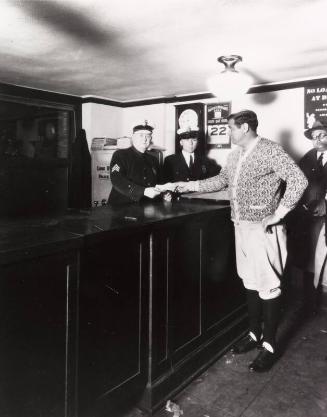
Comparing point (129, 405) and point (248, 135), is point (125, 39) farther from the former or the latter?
point (129, 405)

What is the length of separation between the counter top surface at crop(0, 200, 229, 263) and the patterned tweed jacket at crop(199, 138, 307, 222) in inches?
9.4

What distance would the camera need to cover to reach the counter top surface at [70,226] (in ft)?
5.11

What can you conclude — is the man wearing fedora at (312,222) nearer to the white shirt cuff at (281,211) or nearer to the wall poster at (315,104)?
the wall poster at (315,104)

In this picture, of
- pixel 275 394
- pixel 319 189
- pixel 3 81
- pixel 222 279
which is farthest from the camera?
pixel 3 81

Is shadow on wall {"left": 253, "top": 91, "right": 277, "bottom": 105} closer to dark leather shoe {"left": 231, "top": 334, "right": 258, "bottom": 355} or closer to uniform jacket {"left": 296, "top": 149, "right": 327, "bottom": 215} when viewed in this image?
uniform jacket {"left": 296, "top": 149, "right": 327, "bottom": 215}

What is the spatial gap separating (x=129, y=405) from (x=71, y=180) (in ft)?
13.3

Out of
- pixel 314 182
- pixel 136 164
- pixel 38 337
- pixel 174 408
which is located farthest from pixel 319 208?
pixel 38 337

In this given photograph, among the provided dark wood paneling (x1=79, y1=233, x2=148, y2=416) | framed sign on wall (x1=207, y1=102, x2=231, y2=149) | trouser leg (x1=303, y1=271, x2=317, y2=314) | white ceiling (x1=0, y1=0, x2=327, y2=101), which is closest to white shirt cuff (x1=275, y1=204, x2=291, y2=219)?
dark wood paneling (x1=79, y1=233, x2=148, y2=416)

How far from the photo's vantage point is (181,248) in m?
2.48

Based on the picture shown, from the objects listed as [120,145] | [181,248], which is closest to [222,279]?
[181,248]

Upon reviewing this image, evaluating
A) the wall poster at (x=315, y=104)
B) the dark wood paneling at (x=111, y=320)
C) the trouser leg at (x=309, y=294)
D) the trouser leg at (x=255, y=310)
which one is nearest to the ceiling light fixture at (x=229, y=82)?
the wall poster at (x=315, y=104)

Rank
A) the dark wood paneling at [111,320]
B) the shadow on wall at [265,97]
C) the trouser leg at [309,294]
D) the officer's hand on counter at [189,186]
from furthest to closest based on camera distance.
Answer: the shadow on wall at [265,97] → the trouser leg at [309,294] → the officer's hand on counter at [189,186] → the dark wood paneling at [111,320]

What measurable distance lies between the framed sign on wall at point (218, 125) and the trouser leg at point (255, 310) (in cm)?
265

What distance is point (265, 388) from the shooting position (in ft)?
8.12
